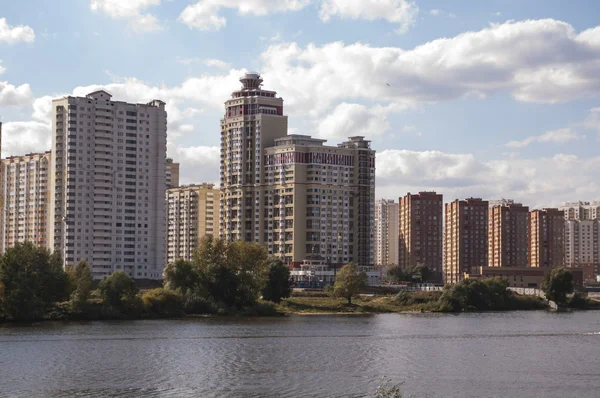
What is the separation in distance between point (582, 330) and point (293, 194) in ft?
296

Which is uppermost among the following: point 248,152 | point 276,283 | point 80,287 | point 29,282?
point 248,152

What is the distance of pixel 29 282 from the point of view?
105m

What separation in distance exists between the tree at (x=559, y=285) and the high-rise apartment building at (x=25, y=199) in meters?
85.6

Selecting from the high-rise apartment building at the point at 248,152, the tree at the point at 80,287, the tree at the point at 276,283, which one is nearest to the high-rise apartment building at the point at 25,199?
the high-rise apartment building at the point at 248,152

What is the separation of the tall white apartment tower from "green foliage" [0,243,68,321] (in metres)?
57.2

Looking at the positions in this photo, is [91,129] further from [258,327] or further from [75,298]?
[258,327]

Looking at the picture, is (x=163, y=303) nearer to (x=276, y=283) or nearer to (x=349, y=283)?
(x=276, y=283)

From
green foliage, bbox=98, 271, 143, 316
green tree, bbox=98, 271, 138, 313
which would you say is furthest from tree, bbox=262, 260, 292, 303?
green tree, bbox=98, 271, 138, 313

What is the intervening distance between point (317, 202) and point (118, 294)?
81585mm

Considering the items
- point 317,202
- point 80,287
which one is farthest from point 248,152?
point 80,287

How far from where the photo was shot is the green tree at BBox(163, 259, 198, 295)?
123 meters

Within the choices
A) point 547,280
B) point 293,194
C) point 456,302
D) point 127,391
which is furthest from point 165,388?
point 293,194

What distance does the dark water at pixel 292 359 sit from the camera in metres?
59.7

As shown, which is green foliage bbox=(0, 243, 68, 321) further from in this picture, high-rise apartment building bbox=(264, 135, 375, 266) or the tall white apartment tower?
high-rise apartment building bbox=(264, 135, 375, 266)
